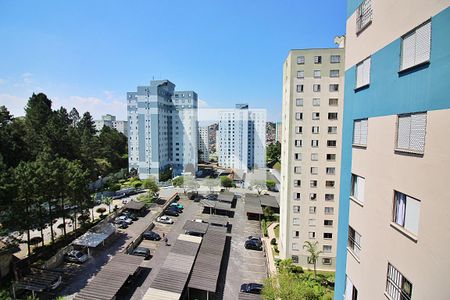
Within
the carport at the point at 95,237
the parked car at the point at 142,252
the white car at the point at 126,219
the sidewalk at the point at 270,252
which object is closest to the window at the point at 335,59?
the sidewalk at the point at 270,252

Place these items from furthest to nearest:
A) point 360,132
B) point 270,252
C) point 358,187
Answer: point 270,252 → point 358,187 → point 360,132

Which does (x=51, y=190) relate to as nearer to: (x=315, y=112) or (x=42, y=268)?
(x=42, y=268)

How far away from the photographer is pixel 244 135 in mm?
70125

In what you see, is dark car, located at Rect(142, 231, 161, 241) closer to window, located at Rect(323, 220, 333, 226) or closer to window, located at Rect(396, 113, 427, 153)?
window, located at Rect(323, 220, 333, 226)

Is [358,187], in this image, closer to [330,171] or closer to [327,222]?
[330,171]

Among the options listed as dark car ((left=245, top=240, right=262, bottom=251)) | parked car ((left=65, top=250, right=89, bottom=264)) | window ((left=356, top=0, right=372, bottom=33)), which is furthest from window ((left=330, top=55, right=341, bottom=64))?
parked car ((left=65, top=250, right=89, bottom=264))

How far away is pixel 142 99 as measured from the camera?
61.3m

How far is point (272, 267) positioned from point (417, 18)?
83.7ft

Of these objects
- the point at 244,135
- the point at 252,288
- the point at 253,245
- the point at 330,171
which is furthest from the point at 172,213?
the point at 244,135

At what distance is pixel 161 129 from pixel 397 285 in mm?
62144

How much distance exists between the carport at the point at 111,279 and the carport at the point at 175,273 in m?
2.59

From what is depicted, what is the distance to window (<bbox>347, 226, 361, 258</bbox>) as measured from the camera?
8.34 metres

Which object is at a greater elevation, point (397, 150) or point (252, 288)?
point (397, 150)

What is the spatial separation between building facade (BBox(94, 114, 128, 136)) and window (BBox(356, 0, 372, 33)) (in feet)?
409
